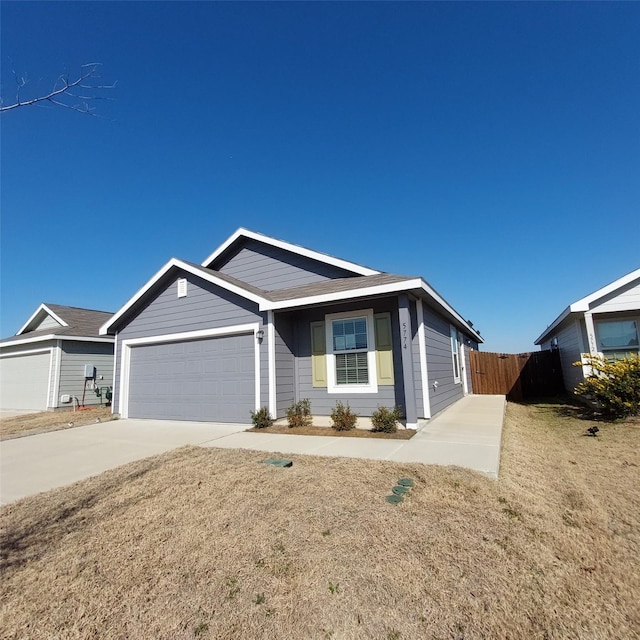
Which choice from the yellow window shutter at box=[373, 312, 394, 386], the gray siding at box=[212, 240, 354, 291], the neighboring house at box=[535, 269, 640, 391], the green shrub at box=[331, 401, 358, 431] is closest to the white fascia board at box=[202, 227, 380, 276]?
the gray siding at box=[212, 240, 354, 291]

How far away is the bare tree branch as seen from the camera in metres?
2.76

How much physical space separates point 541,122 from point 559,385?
11759mm

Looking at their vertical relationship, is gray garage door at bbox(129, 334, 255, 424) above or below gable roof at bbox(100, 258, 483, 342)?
below

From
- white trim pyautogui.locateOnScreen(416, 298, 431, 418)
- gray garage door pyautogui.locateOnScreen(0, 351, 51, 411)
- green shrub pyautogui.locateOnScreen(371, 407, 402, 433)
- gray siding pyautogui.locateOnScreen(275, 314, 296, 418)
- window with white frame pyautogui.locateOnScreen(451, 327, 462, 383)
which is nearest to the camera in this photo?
green shrub pyautogui.locateOnScreen(371, 407, 402, 433)

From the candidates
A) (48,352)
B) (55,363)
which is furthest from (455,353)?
(48,352)

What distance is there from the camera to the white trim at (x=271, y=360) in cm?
809

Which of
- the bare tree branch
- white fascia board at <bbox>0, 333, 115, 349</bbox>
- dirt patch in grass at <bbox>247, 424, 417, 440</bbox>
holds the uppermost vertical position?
the bare tree branch

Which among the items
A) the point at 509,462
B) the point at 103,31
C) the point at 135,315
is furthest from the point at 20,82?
the point at 135,315

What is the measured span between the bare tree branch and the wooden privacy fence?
625 inches

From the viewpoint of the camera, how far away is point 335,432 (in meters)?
7.03

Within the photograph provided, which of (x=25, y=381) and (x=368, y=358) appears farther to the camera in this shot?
(x=25, y=381)

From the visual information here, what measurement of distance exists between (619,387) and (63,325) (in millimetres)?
20495

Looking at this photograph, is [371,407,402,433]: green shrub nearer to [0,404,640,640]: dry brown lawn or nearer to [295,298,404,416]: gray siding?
[295,298,404,416]: gray siding

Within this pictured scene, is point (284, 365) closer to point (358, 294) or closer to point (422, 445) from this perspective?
point (358, 294)
